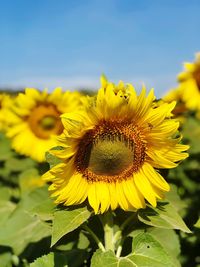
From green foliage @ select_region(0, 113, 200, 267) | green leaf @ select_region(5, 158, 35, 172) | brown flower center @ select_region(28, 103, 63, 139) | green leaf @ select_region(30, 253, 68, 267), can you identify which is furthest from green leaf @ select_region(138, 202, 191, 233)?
brown flower center @ select_region(28, 103, 63, 139)

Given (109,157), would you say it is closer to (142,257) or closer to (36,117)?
(142,257)

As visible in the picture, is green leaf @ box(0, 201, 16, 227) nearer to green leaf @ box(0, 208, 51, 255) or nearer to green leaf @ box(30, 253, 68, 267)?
green leaf @ box(0, 208, 51, 255)

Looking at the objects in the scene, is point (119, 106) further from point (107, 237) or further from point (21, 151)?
point (21, 151)

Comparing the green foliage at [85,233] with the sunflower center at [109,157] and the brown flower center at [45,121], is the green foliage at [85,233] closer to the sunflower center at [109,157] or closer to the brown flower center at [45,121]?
the sunflower center at [109,157]

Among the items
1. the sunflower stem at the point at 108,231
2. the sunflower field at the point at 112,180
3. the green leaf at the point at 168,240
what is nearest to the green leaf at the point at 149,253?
the sunflower field at the point at 112,180

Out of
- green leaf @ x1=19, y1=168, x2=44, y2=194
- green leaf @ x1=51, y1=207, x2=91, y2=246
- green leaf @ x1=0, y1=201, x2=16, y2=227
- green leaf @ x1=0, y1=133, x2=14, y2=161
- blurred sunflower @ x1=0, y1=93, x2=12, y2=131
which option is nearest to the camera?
green leaf @ x1=51, y1=207, x2=91, y2=246
